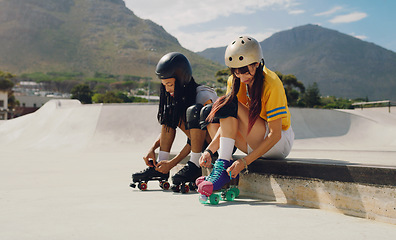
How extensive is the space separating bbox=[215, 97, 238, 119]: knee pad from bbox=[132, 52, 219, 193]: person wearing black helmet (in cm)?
61

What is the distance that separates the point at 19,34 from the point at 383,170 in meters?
166

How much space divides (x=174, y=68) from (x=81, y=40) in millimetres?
162687

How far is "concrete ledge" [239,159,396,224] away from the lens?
2.59 m

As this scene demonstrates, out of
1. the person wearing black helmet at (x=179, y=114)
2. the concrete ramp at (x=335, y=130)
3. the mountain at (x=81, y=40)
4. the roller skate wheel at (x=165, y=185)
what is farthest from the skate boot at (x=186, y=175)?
the mountain at (x=81, y=40)

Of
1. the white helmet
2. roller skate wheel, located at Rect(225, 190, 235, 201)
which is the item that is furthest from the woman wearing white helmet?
roller skate wheel, located at Rect(225, 190, 235, 201)

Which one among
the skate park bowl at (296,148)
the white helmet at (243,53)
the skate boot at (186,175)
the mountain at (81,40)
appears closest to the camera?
the skate park bowl at (296,148)

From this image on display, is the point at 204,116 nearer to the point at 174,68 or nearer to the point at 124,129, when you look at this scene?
the point at 174,68

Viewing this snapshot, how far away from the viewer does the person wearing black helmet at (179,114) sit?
381cm

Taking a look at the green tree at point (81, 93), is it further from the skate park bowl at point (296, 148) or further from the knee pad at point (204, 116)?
the knee pad at point (204, 116)

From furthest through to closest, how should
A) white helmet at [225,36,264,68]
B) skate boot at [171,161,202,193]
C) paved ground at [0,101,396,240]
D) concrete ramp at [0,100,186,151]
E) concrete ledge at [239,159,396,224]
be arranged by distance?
concrete ramp at [0,100,186,151], skate boot at [171,161,202,193], white helmet at [225,36,264,68], concrete ledge at [239,159,396,224], paved ground at [0,101,396,240]

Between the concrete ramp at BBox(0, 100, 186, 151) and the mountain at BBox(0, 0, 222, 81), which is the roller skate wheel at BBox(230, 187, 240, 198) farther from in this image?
the mountain at BBox(0, 0, 222, 81)

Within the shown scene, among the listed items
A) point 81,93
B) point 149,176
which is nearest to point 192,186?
point 149,176

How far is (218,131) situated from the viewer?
3.36 metres

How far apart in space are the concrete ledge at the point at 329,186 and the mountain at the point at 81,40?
121 meters
